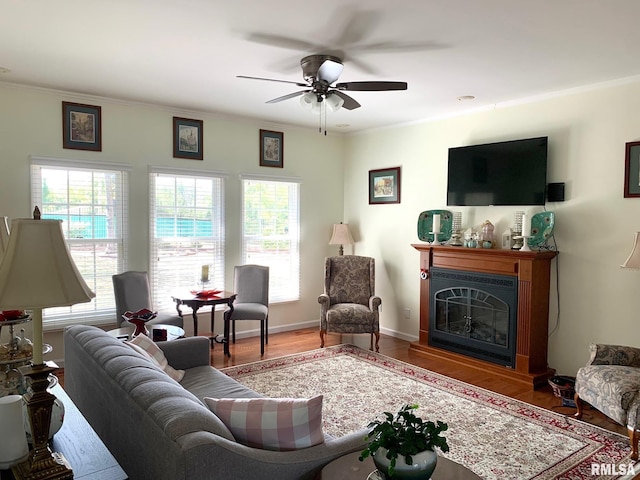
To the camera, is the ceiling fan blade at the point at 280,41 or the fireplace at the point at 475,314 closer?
the ceiling fan blade at the point at 280,41

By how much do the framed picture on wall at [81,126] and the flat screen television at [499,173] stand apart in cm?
376

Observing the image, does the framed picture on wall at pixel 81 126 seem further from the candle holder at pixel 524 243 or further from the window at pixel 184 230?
the candle holder at pixel 524 243

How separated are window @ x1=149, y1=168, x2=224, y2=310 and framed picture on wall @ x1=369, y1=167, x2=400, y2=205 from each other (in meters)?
2.02

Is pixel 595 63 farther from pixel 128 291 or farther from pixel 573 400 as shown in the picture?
pixel 128 291

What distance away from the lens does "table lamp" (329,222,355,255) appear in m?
6.29

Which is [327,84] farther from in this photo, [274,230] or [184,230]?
[274,230]

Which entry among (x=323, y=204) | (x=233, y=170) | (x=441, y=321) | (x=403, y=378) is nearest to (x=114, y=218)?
(x=233, y=170)

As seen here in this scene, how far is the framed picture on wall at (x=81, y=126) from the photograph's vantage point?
15.0 ft

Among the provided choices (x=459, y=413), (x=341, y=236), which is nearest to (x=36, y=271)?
(x=459, y=413)

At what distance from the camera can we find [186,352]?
3332mm

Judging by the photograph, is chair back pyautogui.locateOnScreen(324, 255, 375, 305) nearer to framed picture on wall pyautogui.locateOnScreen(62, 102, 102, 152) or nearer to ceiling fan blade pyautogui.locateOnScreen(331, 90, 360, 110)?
ceiling fan blade pyautogui.locateOnScreen(331, 90, 360, 110)

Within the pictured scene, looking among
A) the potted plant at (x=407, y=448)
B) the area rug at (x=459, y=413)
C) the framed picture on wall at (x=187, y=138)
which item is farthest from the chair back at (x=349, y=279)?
the potted plant at (x=407, y=448)

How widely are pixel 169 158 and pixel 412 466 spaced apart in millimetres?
4555

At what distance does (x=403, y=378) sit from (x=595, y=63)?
3064 mm
